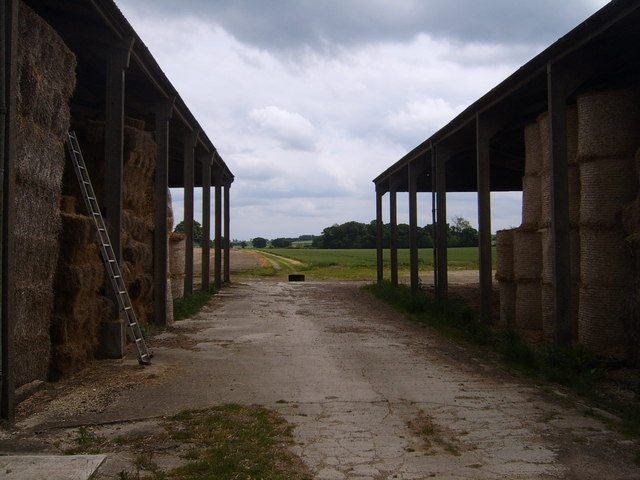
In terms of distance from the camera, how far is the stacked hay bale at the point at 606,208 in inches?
342

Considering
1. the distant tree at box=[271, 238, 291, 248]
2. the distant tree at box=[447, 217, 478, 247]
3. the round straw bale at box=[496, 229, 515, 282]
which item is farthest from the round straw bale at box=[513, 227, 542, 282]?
the distant tree at box=[271, 238, 291, 248]

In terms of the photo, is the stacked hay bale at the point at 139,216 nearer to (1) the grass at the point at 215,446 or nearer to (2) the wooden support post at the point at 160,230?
(2) the wooden support post at the point at 160,230

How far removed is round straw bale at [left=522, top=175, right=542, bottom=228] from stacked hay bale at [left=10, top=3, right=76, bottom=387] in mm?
8622

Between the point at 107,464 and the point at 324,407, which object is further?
the point at 324,407

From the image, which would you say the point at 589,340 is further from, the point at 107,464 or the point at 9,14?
the point at 9,14

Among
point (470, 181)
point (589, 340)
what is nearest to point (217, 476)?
point (589, 340)

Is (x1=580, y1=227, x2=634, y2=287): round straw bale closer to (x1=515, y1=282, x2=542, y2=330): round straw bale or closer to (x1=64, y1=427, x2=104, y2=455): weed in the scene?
(x1=515, y1=282, x2=542, y2=330): round straw bale

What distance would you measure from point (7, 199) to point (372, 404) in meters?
4.18

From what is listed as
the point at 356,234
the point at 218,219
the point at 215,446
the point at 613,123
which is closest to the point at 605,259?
the point at 613,123

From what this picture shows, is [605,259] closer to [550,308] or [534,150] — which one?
[550,308]

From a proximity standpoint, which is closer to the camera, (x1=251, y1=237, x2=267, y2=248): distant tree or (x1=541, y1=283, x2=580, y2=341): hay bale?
(x1=541, y1=283, x2=580, y2=341): hay bale

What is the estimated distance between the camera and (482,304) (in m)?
13.1

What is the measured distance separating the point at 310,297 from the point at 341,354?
1129cm

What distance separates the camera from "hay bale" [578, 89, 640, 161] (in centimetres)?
891
